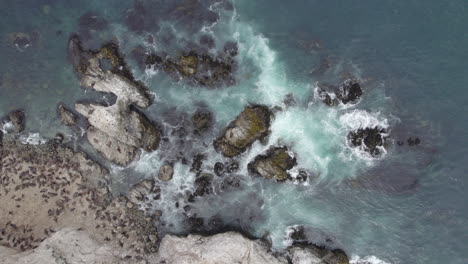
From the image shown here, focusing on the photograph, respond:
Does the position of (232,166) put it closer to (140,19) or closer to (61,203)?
(61,203)

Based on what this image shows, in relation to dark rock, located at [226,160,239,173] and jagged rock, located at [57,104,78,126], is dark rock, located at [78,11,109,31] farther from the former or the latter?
dark rock, located at [226,160,239,173]

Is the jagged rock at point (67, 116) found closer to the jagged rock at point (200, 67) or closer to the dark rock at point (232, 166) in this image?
the jagged rock at point (200, 67)

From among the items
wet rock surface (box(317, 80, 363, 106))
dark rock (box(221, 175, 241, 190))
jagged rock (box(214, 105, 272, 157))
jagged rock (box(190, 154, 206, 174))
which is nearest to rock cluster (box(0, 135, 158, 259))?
jagged rock (box(190, 154, 206, 174))

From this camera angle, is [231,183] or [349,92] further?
[231,183]

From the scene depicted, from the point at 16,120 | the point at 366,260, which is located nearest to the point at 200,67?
the point at 16,120

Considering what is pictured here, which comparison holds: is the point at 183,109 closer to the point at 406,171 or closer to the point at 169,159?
the point at 169,159

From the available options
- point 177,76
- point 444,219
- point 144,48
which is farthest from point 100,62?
point 444,219

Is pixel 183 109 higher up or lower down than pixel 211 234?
higher up

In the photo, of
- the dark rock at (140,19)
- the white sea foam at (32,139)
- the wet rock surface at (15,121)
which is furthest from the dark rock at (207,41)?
the wet rock surface at (15,121)
